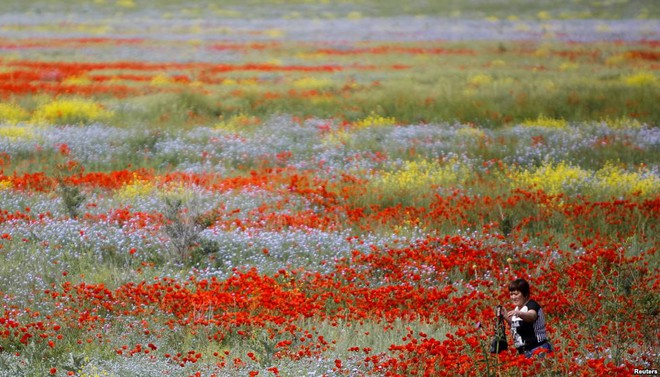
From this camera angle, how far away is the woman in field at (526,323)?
6059 mm

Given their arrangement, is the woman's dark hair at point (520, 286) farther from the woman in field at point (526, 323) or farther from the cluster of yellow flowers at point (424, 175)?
the cluster of yellow flowers at point (424, 175)

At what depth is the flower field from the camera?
664cm

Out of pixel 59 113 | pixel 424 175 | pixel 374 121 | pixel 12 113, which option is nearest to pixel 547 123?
pixel 374 121

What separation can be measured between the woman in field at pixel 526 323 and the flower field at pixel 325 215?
14 cm

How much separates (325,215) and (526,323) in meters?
5.04

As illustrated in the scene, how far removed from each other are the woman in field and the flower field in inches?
5.6

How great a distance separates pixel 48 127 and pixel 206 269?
9.34 meters

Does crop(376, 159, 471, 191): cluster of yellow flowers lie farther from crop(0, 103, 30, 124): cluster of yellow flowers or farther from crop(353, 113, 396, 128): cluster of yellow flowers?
crop(0, 103, 30, 124): cluster of yellow flowers

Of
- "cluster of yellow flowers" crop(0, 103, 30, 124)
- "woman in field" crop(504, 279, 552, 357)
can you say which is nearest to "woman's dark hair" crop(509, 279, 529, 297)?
"woman in field" crop(504, 279, 552, 357)

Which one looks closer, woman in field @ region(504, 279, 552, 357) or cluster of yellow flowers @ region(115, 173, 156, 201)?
woman in field @ region(504, 279, 552, 357)

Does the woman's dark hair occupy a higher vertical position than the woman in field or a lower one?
higher

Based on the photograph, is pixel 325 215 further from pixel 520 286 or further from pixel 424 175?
pixel 520 286

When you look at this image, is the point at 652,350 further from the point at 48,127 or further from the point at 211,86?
the point at 211,86

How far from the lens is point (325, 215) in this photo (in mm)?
10852
